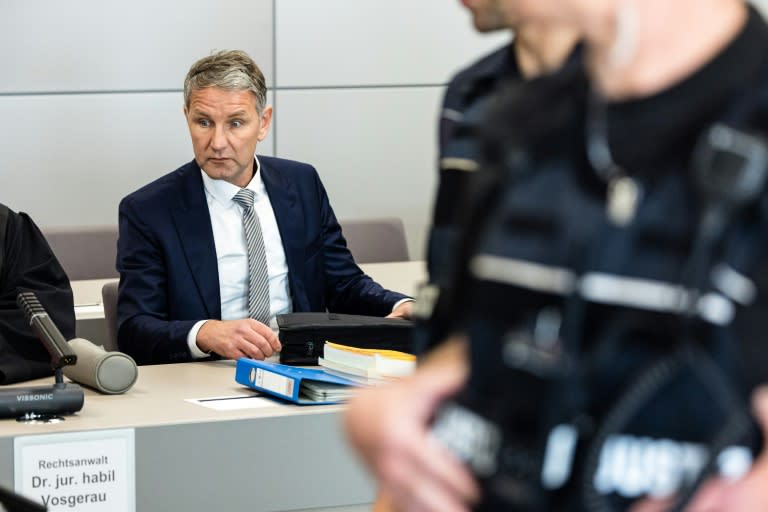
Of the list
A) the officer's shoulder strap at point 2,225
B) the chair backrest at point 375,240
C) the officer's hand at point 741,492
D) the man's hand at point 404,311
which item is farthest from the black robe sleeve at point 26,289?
the officer's hand at point 741,492

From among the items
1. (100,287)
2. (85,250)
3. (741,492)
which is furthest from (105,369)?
(741,492)

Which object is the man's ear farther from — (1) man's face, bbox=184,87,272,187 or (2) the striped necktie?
(2) the striped necktie

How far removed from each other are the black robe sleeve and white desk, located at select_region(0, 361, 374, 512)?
23 cm

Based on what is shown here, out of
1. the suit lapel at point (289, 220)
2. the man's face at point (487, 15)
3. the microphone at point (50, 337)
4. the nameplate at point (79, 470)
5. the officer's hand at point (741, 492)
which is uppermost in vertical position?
the man's face at point (487, 15)

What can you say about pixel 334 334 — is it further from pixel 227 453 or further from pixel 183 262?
pixel 183 262

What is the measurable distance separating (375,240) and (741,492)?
3709 mm

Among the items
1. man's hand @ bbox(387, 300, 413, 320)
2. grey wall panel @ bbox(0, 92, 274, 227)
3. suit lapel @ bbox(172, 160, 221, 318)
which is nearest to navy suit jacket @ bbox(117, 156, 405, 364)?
suit lapel @ bbox(172, 160, 221, 318)

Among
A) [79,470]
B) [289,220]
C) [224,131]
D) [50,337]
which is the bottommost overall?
[79,470]

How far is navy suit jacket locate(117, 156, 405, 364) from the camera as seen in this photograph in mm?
2984

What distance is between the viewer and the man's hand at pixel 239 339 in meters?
2.70

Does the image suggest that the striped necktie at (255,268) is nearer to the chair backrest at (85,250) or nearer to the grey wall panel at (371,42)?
the chair backrest at (85,250)

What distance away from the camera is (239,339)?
2.73 meters

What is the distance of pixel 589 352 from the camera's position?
2.12ft

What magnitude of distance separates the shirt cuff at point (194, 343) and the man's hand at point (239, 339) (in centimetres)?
2
